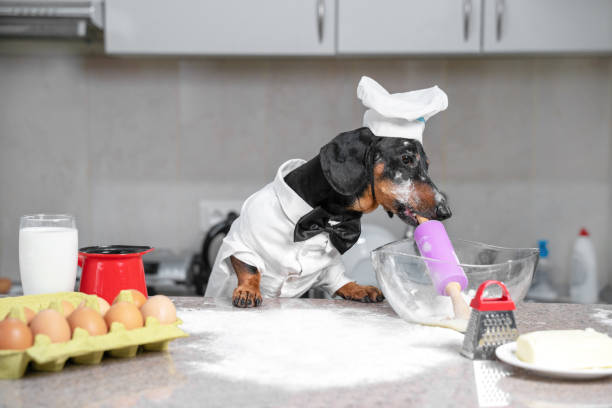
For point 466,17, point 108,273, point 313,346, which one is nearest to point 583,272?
point 466,17

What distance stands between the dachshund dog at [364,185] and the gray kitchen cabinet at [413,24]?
929mm

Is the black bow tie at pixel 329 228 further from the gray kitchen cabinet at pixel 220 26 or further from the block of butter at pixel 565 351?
the gray kitchen cabinet at pixel 220 26

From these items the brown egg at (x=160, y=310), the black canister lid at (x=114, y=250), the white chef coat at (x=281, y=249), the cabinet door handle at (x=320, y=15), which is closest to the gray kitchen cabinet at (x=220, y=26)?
the cabinet door handle at (x=320, y=15)

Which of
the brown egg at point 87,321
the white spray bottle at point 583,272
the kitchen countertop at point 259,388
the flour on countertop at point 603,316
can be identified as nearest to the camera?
the kitchen countertop at point 259,388

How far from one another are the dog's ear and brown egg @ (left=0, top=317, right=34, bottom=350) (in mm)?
638

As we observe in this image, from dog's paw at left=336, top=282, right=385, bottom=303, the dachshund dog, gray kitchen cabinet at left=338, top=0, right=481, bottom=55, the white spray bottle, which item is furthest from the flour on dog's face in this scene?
the white spray bottle

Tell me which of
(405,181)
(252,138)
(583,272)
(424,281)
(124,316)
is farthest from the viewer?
(252,138)

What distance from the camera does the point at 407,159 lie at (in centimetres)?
121

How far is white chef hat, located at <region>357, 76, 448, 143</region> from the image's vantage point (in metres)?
1.20

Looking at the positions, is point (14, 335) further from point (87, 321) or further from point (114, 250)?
point (114, 250)

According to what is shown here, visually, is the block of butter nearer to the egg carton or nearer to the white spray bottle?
the egg carton

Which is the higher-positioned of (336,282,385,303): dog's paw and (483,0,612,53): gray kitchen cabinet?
(483,0,612,53): gray kitchen cabinet

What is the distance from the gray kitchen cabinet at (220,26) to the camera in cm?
207

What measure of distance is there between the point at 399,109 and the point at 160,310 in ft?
1.97
